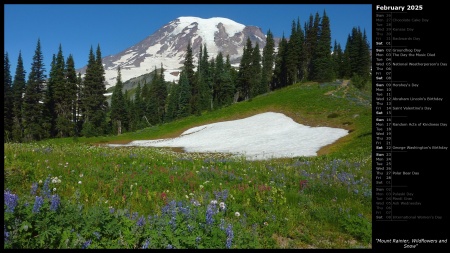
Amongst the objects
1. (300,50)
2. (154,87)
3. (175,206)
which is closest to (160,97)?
→ (154,87)

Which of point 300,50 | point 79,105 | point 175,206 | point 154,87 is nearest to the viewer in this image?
point 175,206

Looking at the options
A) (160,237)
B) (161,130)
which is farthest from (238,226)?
A: (161,130)

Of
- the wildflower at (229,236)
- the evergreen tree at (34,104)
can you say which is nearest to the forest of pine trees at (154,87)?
→ the evergreen tree at (34,104)

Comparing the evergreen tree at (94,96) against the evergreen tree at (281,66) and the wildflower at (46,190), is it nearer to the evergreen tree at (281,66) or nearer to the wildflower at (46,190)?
the evergreen tree at (281,66)

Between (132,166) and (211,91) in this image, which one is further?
(211,91)

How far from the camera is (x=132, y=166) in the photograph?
32.6 ft

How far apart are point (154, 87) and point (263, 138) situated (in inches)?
3044

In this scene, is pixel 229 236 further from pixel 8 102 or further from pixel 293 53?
pixel 293 53

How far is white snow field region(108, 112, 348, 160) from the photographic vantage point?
28.6 m

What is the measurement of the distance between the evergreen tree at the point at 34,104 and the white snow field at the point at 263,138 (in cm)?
4170

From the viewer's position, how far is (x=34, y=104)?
2707 inches

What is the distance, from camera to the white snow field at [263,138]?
93.8 ft
